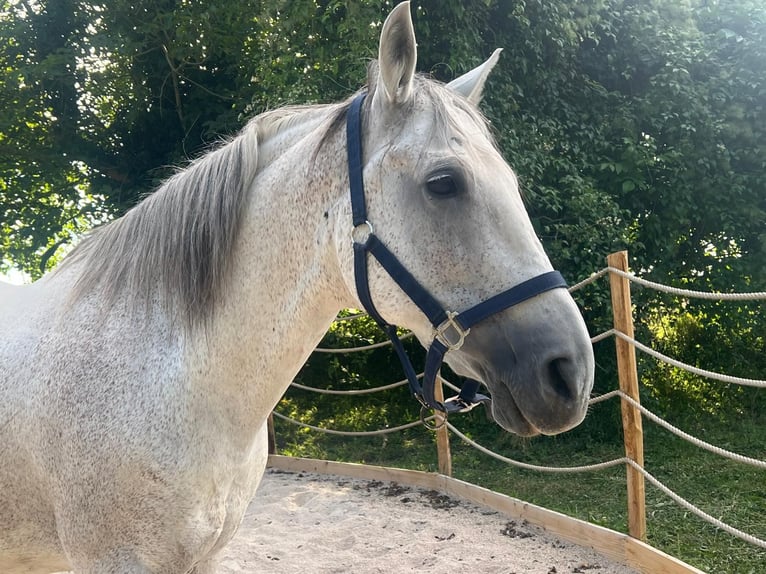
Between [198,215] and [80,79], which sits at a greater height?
[80,79]

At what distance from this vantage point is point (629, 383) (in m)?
3.08

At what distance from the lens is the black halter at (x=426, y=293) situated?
1.23 metres

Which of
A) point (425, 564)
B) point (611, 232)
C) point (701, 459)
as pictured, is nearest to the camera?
point (425, 564)

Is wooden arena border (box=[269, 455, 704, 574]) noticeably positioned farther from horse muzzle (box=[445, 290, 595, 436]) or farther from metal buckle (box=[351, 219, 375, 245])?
metal buckle (box=[351, 219, 375, 245])

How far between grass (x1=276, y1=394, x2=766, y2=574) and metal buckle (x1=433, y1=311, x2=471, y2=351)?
2.73 metres

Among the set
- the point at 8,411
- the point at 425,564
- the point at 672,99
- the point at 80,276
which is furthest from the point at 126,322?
the point at 672,99

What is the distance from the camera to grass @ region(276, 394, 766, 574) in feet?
11.7

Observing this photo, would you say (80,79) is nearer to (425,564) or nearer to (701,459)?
(425,564)

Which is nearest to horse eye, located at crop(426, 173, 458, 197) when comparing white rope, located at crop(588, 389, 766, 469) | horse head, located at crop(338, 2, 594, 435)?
horse head, located at crop(338, 2, 594, 435)

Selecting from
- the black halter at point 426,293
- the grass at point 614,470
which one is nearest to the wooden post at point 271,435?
the grass at point 614,470

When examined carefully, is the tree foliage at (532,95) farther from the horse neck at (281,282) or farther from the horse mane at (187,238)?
the horse neck at (281,282)

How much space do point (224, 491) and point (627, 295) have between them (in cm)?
229

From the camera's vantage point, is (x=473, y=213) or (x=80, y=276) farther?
(x=80, y=276)

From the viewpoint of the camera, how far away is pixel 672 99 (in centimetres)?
588
